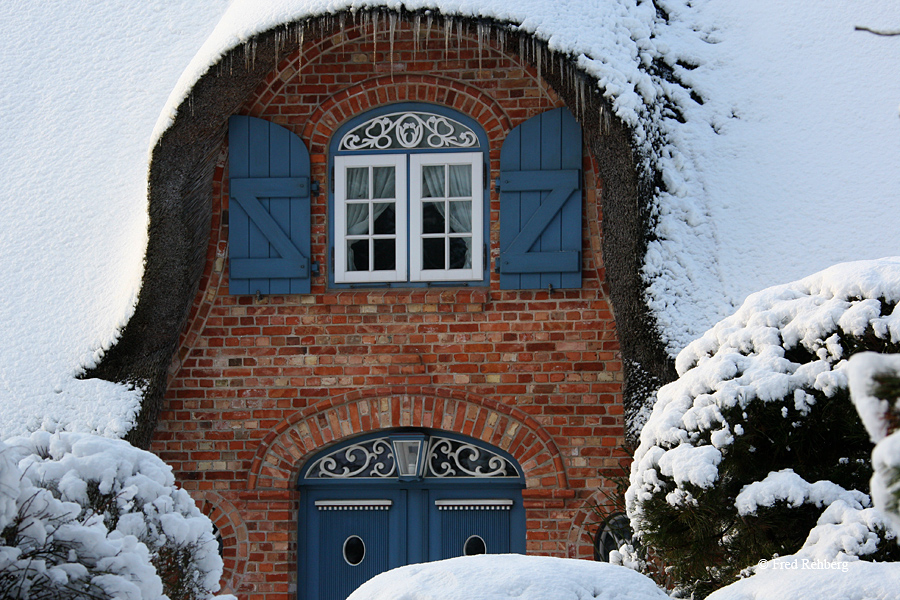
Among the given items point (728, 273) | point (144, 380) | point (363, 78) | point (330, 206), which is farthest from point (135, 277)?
point (728, 273)

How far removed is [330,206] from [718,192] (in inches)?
106

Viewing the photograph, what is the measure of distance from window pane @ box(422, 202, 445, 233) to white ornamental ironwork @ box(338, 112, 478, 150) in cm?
42

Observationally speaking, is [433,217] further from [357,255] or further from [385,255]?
[357,255]

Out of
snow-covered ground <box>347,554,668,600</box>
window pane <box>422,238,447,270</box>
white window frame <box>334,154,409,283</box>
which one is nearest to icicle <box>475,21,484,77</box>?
white window frame <box>334,154,409,283</box>

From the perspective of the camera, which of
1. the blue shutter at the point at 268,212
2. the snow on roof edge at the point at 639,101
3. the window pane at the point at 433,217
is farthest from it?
the window pane at the point at 433,217

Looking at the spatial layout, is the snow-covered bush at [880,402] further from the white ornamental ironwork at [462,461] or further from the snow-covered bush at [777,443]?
the white ornamental ironwork at [462,461]

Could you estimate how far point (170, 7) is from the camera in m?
8.43

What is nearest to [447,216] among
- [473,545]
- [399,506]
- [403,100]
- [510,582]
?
[403,100]

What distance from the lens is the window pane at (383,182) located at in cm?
738

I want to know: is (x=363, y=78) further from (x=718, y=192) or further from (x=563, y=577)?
(x=563, y=577)

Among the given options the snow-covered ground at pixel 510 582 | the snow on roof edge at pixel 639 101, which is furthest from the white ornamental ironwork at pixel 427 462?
the snow-covered ground at pixel 510 582

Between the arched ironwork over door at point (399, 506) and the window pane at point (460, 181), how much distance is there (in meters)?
1.69

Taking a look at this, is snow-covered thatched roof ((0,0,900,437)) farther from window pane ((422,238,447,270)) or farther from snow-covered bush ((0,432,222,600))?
snow-covered bush ((0,432,222,600))

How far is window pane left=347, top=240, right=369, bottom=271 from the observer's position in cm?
735
